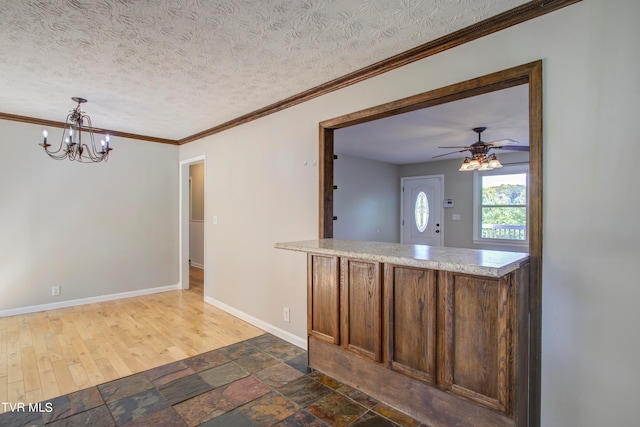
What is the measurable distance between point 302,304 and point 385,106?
197 centimetres

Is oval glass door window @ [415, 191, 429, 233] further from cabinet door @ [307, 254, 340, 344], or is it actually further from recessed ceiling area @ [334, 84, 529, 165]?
cabinet door @ [307, 254, 340, 344]

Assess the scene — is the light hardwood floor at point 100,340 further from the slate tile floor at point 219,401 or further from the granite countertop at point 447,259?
the granite countertop at point 447,259

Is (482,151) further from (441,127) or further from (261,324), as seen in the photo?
(261,324)

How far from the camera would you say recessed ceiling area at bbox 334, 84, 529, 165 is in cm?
332

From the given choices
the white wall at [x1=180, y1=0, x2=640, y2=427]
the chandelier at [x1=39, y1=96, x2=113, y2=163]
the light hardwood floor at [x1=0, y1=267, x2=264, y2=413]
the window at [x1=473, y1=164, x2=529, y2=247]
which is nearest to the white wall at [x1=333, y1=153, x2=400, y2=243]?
the window at [x1=473, y1=164, x2=529, y2=247]

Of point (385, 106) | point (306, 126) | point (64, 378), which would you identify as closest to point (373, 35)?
point (385, 106)

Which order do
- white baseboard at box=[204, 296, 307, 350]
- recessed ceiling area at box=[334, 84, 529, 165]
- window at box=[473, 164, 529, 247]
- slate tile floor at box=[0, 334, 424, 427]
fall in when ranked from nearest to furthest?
slate tile floor at box=[0, 334, 424, 427] → white baseboard at box=[204, 296, 307, 350] → recessed ceiling area at box=[334, 84, 529, 165] → window at box=[473, 164, 529, 247]

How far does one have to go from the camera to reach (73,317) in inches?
153

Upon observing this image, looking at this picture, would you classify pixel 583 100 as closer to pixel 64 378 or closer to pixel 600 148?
pixel 600 148

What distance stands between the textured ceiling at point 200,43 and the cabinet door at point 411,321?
1506 millimetres

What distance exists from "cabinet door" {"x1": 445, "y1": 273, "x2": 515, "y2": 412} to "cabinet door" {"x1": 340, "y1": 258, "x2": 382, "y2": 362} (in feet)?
1.52

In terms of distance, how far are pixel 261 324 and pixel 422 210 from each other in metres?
5.06

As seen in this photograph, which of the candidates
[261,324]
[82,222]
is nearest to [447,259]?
[261,324]

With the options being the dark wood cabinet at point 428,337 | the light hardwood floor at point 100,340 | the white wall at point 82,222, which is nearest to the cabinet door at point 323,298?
the dark wood cabinet at point 428,337
